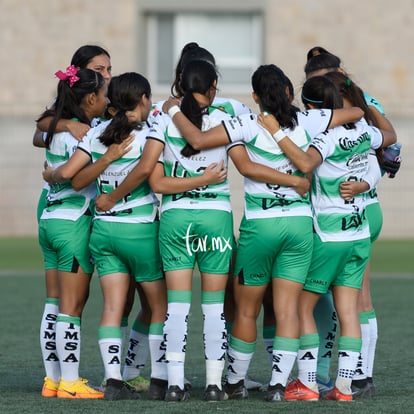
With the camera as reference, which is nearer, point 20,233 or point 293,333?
point 293,333

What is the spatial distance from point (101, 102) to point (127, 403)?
5.91 feet

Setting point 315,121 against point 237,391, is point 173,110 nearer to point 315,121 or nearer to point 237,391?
point 315,121

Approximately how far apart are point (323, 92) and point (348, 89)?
25 cm

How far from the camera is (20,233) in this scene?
71.7 ft

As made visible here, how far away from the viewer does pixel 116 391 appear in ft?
21.2

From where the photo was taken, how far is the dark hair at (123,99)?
6488mm

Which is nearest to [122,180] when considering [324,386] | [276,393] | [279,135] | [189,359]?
[279,135]

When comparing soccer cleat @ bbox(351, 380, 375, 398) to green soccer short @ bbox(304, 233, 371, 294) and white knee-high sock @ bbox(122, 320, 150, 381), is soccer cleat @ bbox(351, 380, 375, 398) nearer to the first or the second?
green soccer short @ bbox(304, 233, 371, 294)

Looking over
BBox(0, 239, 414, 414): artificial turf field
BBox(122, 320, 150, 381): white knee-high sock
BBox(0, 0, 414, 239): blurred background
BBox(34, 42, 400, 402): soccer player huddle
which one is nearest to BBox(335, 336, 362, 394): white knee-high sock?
BBox(34, 42, 400, 402): soccer player huddle

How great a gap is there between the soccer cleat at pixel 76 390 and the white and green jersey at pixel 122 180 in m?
0.96

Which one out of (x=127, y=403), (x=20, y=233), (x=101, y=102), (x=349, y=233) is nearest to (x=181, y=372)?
(x=127, y=403)

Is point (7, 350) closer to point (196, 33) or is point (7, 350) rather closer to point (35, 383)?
point (35, 383)

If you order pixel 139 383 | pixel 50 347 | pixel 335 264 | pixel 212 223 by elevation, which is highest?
pixel 212 223

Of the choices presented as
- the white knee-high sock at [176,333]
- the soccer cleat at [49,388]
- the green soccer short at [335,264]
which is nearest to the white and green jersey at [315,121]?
the green soccer short at [335,264]
